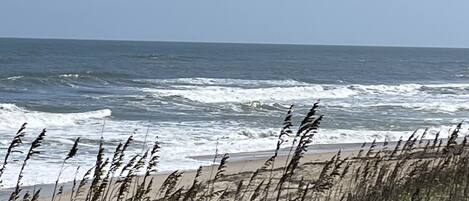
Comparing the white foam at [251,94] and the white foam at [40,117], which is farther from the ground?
the white foam at [40,117]

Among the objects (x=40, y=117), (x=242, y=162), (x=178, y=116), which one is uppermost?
(x=242, y=162)

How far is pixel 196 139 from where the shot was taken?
18.8 metres

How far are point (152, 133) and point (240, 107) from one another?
1062cm

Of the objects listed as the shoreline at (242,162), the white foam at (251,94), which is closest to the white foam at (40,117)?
the shoreline at (242,162)

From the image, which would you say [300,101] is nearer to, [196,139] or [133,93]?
[133,93]

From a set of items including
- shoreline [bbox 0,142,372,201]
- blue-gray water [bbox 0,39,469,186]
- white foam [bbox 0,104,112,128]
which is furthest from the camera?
white foam [bbox 0,104,112,128]

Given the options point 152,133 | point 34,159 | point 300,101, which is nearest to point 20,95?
point 300,101

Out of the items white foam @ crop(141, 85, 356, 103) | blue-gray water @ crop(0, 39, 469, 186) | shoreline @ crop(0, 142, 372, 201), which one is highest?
shoreline @ crop(0, 142, 372, 201)

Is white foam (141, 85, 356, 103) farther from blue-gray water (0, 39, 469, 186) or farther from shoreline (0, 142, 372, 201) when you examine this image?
shoreline (0, 142, 372, 201)

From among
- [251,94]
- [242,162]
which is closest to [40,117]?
[242,162]

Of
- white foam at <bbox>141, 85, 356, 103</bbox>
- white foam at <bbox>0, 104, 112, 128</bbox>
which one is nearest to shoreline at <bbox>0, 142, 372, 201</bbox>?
white foam at <bbox>0, 104, 112, 128</bbox>

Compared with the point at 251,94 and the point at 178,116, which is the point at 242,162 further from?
the point at 251,94

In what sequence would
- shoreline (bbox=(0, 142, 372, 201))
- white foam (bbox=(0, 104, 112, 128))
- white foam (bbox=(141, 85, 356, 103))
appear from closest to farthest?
shoreline (bbox=(0, 142, 372, 201)), white foam (bbox=(0, 104, 112, 128)), white foam (bbox=(141, 85, 356, 103))

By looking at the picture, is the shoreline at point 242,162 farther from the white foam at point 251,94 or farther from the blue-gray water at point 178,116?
the white foam at point 251,94
